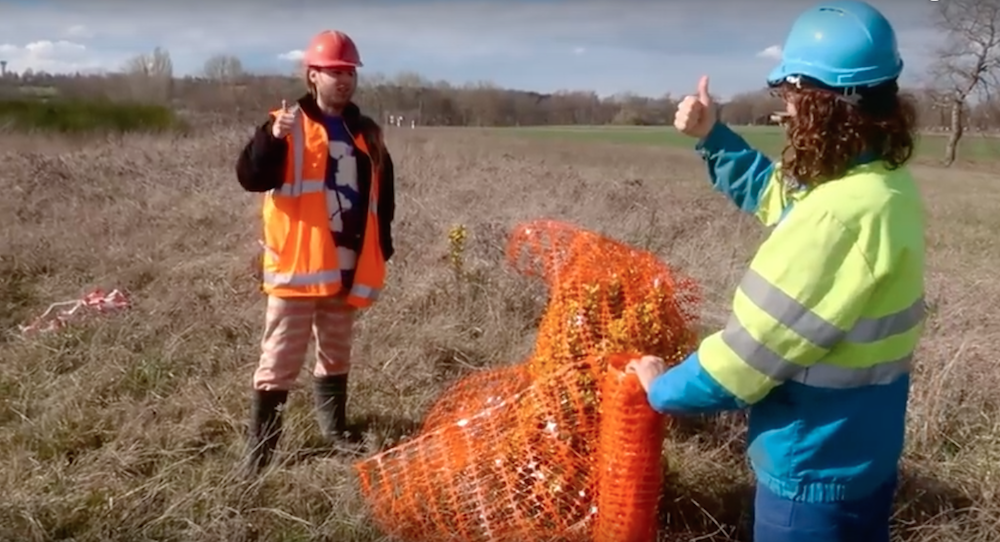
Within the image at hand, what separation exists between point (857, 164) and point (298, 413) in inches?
113

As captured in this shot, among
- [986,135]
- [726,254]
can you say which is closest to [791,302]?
[726,254]

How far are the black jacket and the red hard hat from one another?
16 cm

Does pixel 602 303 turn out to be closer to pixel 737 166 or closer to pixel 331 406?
pixel 737 166

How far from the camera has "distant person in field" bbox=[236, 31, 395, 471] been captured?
3756 mm

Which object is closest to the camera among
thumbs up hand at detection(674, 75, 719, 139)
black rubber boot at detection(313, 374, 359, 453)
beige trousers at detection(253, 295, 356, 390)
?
thumbs up hand at detection(674, 75, 719, 139)

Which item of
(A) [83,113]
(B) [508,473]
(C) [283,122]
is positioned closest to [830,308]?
(B) [508,473]

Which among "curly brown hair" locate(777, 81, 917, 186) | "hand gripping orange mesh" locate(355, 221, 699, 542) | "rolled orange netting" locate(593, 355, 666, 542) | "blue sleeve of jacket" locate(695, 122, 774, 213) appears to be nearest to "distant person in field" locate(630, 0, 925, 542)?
"curly brown hair" locate(777, 81, 917, 186)

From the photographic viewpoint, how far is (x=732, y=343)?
2.03 m

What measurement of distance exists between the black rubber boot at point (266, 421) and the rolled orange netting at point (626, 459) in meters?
1.55

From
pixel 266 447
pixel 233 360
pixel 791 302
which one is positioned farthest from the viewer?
pixel 233 360

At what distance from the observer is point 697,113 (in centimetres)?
252

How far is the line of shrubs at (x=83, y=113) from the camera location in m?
32.1

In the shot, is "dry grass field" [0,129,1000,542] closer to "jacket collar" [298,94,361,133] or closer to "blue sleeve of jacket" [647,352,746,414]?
"jacket collar" [298,94,361,133]

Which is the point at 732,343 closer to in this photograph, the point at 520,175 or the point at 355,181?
the point at 355,181
